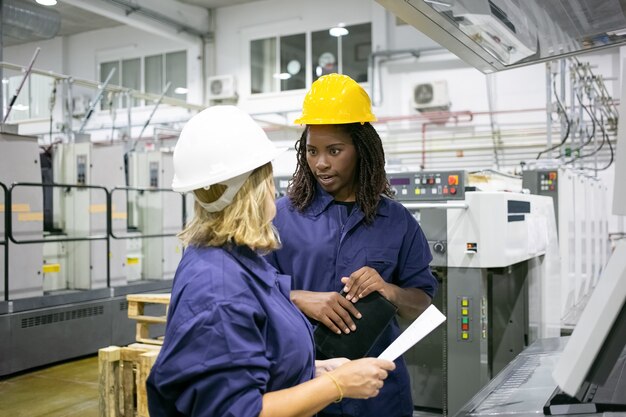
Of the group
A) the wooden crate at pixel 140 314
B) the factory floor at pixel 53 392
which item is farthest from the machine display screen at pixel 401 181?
the factory floor at pixel 53 392

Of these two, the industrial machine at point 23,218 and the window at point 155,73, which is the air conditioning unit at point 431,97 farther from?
the industrial machine at point 23,218

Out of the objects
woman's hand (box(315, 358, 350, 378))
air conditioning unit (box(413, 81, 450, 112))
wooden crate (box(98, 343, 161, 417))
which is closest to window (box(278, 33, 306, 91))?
air conditioning unit (box(413, 81, 450, 112))

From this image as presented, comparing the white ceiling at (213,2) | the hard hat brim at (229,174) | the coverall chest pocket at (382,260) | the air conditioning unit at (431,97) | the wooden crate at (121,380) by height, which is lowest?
the wooden crate at (121,380)

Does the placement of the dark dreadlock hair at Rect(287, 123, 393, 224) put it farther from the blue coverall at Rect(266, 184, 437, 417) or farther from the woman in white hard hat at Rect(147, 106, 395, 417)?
the woman in white hard hat at Rect(147, 106, 395, 417)

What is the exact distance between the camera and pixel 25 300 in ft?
16.5

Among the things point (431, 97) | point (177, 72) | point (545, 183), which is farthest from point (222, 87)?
point (545, 183)

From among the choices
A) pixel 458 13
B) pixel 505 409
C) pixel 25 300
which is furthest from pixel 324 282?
pixel 25 300

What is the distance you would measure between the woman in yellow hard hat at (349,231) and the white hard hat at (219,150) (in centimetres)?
54

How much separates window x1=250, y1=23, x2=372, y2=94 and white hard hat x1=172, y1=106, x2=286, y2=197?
28.0 ft

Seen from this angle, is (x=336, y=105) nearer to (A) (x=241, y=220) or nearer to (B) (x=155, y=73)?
(A) (x=241, y=220)

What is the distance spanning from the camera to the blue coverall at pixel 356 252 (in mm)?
1753

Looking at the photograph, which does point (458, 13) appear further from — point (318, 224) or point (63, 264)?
point (63, 264)

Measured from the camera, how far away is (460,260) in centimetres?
305

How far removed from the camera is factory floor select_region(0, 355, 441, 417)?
416cm
